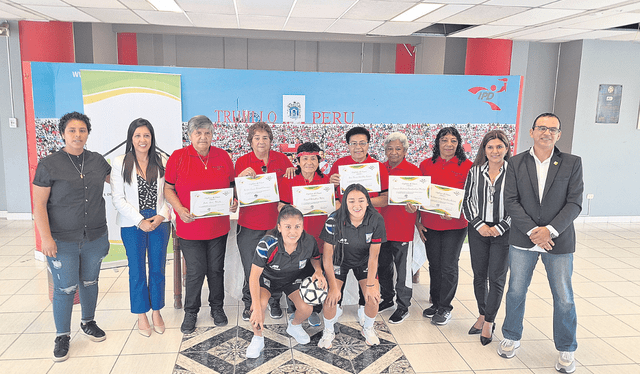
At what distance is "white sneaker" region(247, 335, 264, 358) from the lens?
2.88m

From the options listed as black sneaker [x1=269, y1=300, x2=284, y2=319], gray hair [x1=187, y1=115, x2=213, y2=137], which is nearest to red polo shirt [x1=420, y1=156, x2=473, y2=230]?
black sneaker [x1=269, y1=300, x2=284, y2=319]

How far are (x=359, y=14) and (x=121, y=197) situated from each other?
3.55m

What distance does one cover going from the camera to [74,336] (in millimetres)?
3123

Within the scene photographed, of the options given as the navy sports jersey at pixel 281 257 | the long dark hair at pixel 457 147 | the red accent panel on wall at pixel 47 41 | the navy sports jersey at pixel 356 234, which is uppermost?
the red accent panel on wall at pixel 47 41

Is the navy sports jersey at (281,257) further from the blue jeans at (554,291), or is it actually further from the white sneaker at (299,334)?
the blue jeans at (554,291)

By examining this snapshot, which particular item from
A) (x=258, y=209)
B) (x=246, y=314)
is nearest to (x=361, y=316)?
(x=246, y=314)

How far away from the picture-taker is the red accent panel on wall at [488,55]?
6.41 metres

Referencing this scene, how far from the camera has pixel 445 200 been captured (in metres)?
3.19

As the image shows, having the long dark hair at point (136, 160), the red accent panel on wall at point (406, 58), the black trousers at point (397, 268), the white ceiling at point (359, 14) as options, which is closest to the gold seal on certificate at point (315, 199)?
the black trousers at point (397, 268)

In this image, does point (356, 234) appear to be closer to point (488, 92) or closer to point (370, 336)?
point (370, 336)

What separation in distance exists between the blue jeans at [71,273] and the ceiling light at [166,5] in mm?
2902

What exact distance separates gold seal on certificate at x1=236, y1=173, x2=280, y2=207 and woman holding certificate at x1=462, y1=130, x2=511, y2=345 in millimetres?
1429

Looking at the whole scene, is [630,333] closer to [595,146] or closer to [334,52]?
[595,146]

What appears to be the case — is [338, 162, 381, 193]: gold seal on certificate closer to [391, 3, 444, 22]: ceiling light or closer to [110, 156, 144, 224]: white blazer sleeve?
[110, 156, 144, 224]: white blazer sleeve
